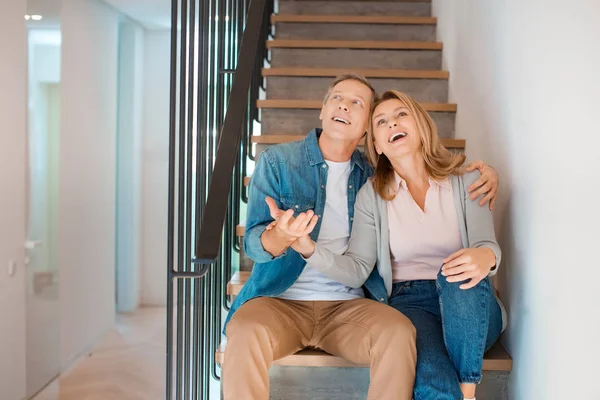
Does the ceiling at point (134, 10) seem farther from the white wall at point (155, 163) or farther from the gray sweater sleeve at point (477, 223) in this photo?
the gray sweater sleeve at point (477, 223)

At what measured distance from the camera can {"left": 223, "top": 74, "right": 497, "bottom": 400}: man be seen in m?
1.52

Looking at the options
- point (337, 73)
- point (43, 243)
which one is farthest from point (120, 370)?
point (337, 73)

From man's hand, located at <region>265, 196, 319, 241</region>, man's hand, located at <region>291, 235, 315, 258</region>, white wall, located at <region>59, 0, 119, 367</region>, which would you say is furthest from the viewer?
white wall, located at <region>59, 0, 119, 367</region>

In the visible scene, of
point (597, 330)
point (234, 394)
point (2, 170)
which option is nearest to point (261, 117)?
point (2, 170)

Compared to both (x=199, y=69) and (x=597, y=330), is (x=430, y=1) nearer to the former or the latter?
(x=199, y=69)

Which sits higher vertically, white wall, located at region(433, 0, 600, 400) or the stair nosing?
the stair nosing

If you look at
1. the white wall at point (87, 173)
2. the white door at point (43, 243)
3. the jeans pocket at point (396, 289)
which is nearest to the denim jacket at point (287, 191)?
the jeans pocket at point (396, 289)

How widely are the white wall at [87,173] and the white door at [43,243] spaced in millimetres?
112

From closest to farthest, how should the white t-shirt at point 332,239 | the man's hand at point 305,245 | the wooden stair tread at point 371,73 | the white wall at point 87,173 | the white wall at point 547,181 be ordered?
the white wall at point 547,181 → the man's hand at point 305,245 → the white t-shirt at point 332,239 → the wooden stair tread at point 371,73 → the white wall at point 87,173

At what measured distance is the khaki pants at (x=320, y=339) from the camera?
59.4 inches

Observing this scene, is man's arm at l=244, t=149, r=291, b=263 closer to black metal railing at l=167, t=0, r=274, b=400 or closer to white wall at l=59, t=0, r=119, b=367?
black metal railing at l=167, t=0, r=274, b=400

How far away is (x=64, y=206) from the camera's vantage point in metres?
4.01

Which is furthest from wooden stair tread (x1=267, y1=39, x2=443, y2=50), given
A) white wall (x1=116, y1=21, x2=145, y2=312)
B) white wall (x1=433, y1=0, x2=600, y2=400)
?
white wall (x1=116, y1=21, x2=145, y2=312)

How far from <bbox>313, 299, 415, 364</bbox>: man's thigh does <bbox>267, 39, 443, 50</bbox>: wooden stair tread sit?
180 cm
